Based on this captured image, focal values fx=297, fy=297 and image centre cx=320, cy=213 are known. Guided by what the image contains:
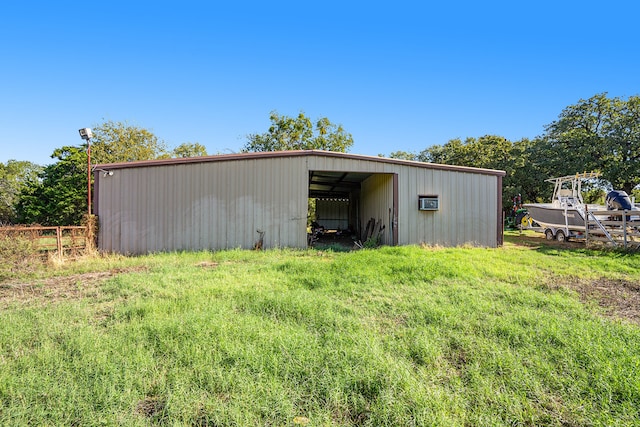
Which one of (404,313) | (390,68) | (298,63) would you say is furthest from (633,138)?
(404,313)

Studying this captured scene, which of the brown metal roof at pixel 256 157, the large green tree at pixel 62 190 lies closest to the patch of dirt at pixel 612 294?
the brown metal roof at pixel 256 157

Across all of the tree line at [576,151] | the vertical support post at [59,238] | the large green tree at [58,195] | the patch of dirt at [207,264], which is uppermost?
the tree line at [576,151]

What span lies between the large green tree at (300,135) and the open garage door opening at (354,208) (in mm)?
6308

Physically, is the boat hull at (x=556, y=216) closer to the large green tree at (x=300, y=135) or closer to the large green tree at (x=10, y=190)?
the large green tree at (x=300, y=135)

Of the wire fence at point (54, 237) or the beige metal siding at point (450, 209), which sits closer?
the wire fence at point (54, 237)

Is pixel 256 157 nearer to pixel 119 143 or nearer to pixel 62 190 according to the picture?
pixel 62 190

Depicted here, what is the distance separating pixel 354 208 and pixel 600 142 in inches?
645

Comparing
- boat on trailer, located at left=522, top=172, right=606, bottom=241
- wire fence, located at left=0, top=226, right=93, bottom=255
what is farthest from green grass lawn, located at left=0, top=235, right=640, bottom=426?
boat on trailer, located at left=522, top=172, right=606, bottom=241

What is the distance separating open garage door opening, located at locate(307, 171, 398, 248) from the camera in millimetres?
9766

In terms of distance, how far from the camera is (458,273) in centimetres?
→ 506

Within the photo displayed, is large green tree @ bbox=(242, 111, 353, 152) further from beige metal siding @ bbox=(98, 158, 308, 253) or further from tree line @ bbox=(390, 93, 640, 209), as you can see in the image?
beige metal siding @ bbox=(98, 158, 308, 253)

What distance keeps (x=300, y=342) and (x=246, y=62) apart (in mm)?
12077

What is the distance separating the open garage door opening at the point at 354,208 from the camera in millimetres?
9766

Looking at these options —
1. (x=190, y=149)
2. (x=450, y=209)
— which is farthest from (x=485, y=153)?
(x=190, y=149)
